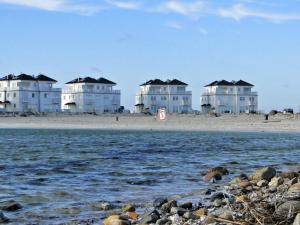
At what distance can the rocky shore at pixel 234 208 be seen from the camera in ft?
21.1

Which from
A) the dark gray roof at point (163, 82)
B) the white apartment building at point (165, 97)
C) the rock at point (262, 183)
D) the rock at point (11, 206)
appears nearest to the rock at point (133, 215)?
the rock at point (11, 206)

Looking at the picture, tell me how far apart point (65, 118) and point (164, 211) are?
77433mm

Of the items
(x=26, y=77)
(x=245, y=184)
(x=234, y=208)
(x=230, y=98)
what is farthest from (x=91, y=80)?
(x=234, y=208)

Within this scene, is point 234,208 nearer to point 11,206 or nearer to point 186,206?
point 186,206

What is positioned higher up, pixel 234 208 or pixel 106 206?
pixel 234 208

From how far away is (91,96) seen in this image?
4264 inches

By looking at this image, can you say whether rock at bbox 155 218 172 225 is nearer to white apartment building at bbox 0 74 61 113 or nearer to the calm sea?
the calm sea

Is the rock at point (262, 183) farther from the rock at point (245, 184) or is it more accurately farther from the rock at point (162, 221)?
the rock at point (162, 221)

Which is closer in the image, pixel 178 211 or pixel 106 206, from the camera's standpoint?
pixel 178 211

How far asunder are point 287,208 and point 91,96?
102 metres

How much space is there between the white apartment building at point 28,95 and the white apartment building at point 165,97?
16.6m

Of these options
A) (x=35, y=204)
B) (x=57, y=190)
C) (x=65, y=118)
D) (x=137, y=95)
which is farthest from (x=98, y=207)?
(x=137, y=95)

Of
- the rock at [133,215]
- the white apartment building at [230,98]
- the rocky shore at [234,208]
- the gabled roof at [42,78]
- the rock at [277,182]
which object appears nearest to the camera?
the rocky shore at [234,208]

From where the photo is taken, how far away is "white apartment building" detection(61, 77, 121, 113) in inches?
4250
